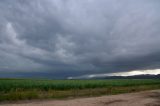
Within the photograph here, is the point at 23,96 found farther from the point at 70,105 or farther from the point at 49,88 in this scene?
the point at 49,88

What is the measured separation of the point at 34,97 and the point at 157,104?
515 inches

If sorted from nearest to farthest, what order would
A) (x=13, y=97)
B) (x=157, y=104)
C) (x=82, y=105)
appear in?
(x=82, y=105)
(x=157, y=104)
(x=13, y=97)

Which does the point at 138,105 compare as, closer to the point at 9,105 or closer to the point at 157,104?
the point at 157,104

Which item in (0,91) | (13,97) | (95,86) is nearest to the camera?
(13,97)

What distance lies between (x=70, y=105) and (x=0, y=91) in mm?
15494

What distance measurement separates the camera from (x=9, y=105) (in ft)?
78.2

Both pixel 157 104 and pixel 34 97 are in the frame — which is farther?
pixel 34 97

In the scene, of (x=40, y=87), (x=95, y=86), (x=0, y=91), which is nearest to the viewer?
(x=0, y=91)

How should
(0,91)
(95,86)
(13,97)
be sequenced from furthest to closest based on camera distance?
(95,86) → (0,91) → (13,97)

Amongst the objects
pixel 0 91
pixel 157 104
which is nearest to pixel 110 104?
pixel 157 104

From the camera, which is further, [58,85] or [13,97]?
[58,85]

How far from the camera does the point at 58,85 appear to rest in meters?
46.4

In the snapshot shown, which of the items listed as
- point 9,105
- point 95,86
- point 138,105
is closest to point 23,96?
point 9,105

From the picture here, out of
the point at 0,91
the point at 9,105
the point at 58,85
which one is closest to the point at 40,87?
the point at 58,85
